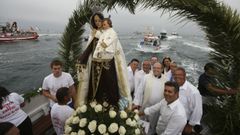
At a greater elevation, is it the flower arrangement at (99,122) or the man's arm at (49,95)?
the flower arrangement at (99,122)

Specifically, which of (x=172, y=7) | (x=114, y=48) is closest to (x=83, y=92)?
(x=114, y=48)

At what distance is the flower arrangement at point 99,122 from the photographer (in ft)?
9.27

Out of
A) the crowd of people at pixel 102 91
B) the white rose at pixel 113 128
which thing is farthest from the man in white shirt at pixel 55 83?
the white rose at pixel 113 128

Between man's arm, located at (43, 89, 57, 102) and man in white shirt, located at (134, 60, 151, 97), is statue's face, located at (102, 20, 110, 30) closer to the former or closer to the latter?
man's arm, located at (43, 89, 57, 102)

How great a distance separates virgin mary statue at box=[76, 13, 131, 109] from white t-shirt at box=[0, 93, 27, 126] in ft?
2.62

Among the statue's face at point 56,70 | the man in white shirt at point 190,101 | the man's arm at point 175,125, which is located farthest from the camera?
the statue's face at point 56,70

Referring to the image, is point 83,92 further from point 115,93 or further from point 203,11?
point 203,11

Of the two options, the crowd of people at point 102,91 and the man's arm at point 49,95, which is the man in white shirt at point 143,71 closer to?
the man's arm at point 49,95

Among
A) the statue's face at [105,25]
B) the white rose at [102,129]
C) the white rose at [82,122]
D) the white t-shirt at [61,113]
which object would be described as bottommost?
the white t-shirt at [61,113]

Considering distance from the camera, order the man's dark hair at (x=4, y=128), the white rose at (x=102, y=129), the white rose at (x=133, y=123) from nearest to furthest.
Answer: the man's dark hair at (x=4, y=128), the white rose at (x=102, y=129), the white rose at (x=133, y=123)

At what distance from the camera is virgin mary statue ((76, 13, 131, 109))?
363 centimetres

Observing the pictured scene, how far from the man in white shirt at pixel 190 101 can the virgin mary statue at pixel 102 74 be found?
973 millimetres

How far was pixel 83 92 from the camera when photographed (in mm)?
3754

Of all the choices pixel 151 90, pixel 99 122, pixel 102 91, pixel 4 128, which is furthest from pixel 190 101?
pixel 4 128
